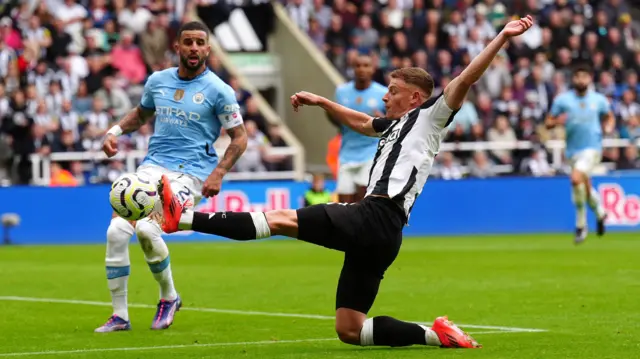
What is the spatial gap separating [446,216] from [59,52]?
8.48 metres

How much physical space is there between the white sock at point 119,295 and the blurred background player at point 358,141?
243 inches

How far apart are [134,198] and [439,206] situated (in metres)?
17.7

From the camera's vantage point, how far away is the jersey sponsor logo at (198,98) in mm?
10648

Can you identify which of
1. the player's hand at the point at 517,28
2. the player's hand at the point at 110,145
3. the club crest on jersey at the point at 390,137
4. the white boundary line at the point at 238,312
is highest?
the player's hand at the point at 517,28

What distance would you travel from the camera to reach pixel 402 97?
8.88 metres

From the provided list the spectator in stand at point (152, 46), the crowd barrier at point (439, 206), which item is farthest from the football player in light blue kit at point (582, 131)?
the spectator in stand at point (152, 46)

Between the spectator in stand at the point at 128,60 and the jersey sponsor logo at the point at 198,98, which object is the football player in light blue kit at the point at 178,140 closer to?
the jersey sponsor logo at the point at 198,98

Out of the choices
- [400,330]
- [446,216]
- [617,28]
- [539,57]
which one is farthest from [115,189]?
[617,28]

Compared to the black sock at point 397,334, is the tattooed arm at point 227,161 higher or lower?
higher

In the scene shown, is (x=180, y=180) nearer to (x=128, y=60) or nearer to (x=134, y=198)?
(x=134, y=198)

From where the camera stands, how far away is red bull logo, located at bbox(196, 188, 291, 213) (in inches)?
946

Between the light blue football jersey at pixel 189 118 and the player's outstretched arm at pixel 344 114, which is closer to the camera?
the player's outstretched arm at pixel 344 114

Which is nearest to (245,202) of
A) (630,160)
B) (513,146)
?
(513,146)

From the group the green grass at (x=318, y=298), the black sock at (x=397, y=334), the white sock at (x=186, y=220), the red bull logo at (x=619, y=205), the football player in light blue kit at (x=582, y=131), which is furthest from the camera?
the red bull logo at (x=619, y=205)
